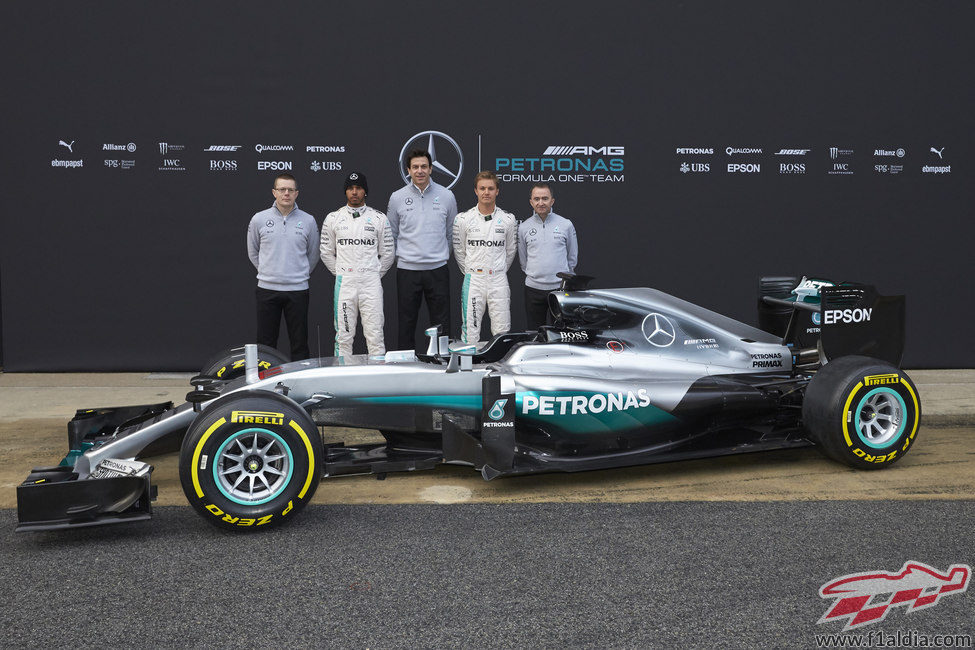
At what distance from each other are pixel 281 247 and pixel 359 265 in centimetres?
65

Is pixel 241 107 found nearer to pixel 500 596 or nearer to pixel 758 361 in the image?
pixel 758 361

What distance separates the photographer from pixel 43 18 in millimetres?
7863

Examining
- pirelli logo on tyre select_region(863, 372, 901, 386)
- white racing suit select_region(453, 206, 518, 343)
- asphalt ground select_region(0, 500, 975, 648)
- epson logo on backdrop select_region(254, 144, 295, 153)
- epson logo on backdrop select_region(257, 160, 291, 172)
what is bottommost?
asphalt ground select_region(0, 500, 975, 648)

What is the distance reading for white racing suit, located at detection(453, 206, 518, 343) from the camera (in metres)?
7.15

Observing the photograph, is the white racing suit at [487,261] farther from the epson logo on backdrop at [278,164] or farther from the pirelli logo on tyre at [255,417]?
the pirelli logo on tyre at [255,417]

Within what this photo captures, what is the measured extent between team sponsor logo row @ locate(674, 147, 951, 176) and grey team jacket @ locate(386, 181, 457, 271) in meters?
2.48

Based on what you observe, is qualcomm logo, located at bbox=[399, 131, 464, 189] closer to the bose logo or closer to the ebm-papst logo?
the bose logo

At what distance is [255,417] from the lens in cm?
389

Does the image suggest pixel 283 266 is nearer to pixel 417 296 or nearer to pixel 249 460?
pixel 417 296

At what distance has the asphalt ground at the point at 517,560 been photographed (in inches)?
115

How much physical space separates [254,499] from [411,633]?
4.32 ft

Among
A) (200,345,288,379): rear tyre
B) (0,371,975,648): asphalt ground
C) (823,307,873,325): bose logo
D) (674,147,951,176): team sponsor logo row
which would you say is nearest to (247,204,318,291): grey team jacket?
(200,345,288,379): rear tyre

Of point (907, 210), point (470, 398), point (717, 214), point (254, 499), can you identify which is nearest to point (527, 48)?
point (717, 214)

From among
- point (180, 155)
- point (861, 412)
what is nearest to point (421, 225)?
point (180, 155)
